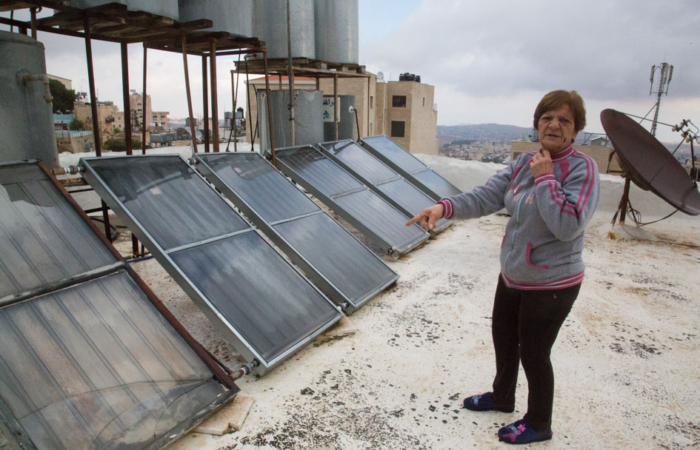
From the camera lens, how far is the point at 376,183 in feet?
27.2

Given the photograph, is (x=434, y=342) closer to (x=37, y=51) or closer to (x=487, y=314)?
(x=487, y=314)

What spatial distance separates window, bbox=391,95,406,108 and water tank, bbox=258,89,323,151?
3790 centimetres

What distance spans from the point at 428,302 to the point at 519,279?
272cm

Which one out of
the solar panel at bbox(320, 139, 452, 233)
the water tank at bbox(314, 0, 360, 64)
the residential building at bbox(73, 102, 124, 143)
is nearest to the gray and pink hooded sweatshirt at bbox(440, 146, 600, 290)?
the solar panel at bbox(320, 139, 452, 233)

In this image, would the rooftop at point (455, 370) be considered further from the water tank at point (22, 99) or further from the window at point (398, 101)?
the window at point (398, 101)

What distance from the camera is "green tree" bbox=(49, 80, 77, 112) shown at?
4324 cm

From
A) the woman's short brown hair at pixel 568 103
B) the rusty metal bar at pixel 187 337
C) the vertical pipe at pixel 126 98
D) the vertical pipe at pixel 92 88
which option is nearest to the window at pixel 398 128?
the vertical pipe at pixel 126 98

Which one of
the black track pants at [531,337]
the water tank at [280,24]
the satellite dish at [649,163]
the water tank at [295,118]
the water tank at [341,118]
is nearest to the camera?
the black track pants at [531,337]

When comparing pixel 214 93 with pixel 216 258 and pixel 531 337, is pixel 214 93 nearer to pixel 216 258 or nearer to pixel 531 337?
pixel 216 258

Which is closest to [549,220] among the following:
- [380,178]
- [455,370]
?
[455,370]

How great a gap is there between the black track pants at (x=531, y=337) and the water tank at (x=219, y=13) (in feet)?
17.3

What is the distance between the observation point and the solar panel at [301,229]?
5039 millimetres

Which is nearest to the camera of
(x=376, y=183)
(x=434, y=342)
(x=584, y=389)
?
(x=584, y=389)

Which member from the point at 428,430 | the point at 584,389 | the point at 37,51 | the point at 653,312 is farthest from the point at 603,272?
the point at 37,51
